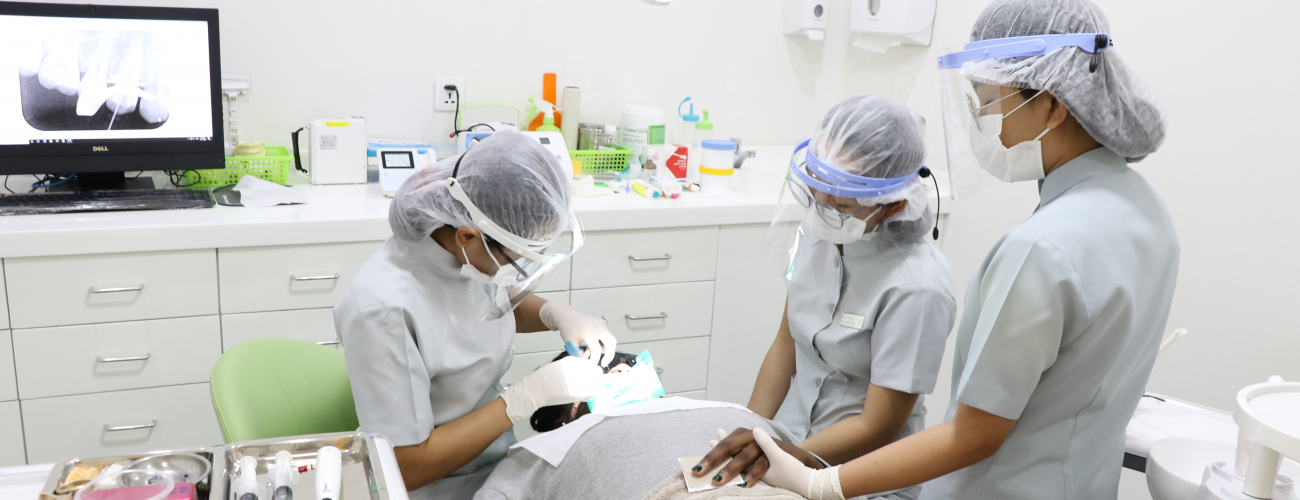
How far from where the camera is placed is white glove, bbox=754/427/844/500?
1.35 meters

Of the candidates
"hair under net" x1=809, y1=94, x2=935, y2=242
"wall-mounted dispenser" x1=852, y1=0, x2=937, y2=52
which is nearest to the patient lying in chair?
"hair under net" x1=809, y1=94, x2=935, y2=242

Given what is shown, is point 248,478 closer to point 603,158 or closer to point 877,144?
point 877,144

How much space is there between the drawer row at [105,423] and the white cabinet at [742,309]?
1.47 meters

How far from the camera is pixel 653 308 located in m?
2.69

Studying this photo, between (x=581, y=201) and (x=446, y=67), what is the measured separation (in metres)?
0.69

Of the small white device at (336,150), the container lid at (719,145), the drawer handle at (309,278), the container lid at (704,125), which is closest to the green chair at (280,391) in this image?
the drawer handle at (309,278)

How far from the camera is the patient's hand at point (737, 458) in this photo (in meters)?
1.31

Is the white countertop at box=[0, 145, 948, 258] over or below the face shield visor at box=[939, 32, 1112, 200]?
below

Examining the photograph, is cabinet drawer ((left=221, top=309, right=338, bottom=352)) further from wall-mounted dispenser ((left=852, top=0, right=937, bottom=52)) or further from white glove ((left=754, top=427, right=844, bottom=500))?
wall-mounted dispenser ((left=852, top=0, right=937, bottom=52))

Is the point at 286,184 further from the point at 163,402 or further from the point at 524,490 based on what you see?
the point at 524,490

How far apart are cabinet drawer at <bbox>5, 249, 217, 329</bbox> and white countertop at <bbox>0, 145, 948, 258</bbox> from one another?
0.11 ft

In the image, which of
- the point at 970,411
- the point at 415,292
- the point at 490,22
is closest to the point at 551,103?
the point at 490,22

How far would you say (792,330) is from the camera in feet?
5.95

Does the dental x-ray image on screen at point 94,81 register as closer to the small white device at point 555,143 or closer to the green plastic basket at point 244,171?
the green plastic basket at point 244,171
